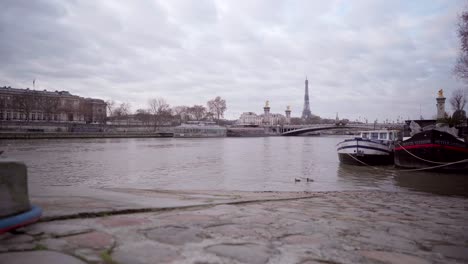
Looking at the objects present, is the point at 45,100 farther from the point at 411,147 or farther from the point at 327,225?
the point at 327,225

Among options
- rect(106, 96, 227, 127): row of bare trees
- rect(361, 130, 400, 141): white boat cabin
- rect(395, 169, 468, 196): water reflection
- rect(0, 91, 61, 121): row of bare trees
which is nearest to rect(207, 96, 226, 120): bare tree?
rect(106, 96, 227, 127): row of bare trees

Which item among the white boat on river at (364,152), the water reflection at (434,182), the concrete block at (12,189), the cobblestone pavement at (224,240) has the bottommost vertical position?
the water reflection at (434,182)

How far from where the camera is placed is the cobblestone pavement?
2643mm

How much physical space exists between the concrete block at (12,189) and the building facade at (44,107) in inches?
3742

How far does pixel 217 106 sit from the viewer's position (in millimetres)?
130750

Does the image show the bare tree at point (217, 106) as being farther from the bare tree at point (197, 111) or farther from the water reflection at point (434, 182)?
the water reflection at point (434, 182)

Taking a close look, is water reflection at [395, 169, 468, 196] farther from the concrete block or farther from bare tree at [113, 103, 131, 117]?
bare tree at [113, 103, 131, 117]

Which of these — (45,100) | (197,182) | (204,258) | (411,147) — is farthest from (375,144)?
(45,100)

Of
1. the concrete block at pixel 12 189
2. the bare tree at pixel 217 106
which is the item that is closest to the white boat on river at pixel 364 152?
→ the concrete block at pixel 12 189

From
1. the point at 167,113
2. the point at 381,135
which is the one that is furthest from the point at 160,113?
the point at 381,135

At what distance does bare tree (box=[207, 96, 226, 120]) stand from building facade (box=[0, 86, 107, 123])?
3912 cm

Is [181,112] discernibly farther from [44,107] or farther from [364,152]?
[364,152]

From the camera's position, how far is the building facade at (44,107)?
9066cm

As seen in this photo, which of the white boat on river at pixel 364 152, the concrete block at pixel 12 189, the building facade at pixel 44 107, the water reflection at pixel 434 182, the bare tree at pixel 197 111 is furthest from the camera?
the bare tree at pixel 197 111
